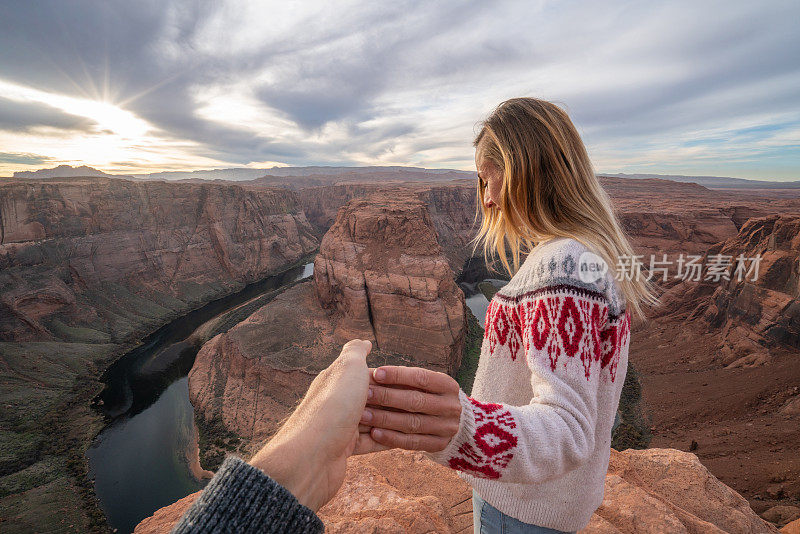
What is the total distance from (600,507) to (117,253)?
52.3m

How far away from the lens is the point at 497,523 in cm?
180

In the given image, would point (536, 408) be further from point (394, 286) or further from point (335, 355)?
point (394, 286)

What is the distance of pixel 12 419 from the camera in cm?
2058

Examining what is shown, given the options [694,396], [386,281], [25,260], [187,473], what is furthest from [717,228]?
Result: [25,260]

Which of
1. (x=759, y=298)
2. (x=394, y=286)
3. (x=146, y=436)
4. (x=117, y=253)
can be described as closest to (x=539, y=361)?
(x=394, y=286)

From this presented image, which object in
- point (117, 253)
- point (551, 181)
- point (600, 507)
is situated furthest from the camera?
point (117, 253)

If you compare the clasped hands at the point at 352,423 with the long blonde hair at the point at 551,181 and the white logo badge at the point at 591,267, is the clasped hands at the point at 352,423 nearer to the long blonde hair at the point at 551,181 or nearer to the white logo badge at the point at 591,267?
the white logo badge at the point at 591,267

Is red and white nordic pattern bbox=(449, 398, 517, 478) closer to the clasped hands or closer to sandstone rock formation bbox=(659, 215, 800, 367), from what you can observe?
the clasped hands

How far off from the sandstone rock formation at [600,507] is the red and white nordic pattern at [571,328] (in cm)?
288

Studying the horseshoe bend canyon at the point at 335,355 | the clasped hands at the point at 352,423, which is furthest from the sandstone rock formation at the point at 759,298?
the clasped hands at the point at 352,423

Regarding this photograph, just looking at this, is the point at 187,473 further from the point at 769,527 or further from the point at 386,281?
the point at 769,527

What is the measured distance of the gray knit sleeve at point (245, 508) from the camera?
0.88 meters

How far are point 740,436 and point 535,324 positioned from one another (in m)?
23.2

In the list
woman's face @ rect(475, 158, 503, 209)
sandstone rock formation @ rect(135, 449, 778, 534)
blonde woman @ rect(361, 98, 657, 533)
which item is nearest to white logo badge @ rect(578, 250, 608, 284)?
blonde woman @ rect(361, 98, 657, 533)
